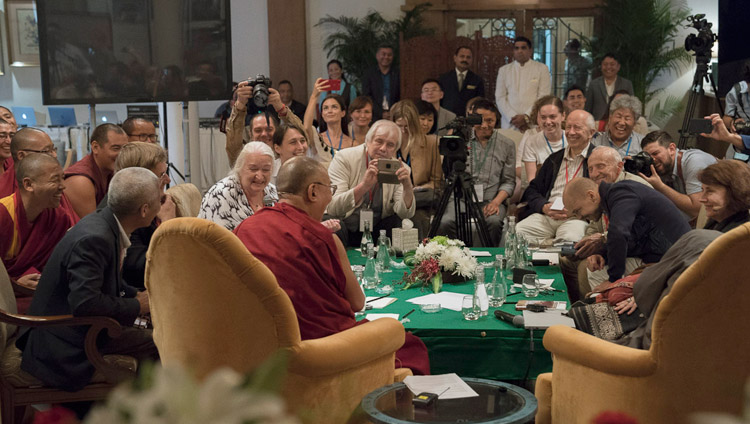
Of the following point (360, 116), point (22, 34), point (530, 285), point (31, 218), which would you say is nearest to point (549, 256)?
point (530, 285)

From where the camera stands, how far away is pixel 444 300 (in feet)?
11.4

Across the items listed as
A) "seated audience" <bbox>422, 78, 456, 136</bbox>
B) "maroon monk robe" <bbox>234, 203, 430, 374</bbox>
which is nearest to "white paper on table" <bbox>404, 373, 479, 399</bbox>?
"maroon monk robe" <bbox>234, 203, 430, 374</bbox>

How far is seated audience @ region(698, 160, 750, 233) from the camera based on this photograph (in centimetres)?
314

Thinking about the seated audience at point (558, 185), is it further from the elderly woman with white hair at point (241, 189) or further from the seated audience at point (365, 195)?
the elderly woman with white hair at point (241, 189)

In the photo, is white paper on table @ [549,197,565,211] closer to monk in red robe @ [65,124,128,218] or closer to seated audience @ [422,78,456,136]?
seated audience @ [422,78,456,136]

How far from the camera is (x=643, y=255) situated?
3.97 metres

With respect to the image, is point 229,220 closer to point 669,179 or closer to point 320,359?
point 320,359

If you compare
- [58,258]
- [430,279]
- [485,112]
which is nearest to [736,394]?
[58,258]

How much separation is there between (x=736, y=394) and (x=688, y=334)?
1606 millimetres

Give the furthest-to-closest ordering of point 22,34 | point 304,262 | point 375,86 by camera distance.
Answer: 1. point 22,34
2. point 375,86
3. point 304,262

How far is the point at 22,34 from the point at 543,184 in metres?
8.00

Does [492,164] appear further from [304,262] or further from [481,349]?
[304,262]

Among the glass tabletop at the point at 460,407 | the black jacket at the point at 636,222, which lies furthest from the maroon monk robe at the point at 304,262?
the black jacket at the point at 636,222

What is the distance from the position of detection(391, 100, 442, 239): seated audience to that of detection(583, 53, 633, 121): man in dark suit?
9.86 feet
